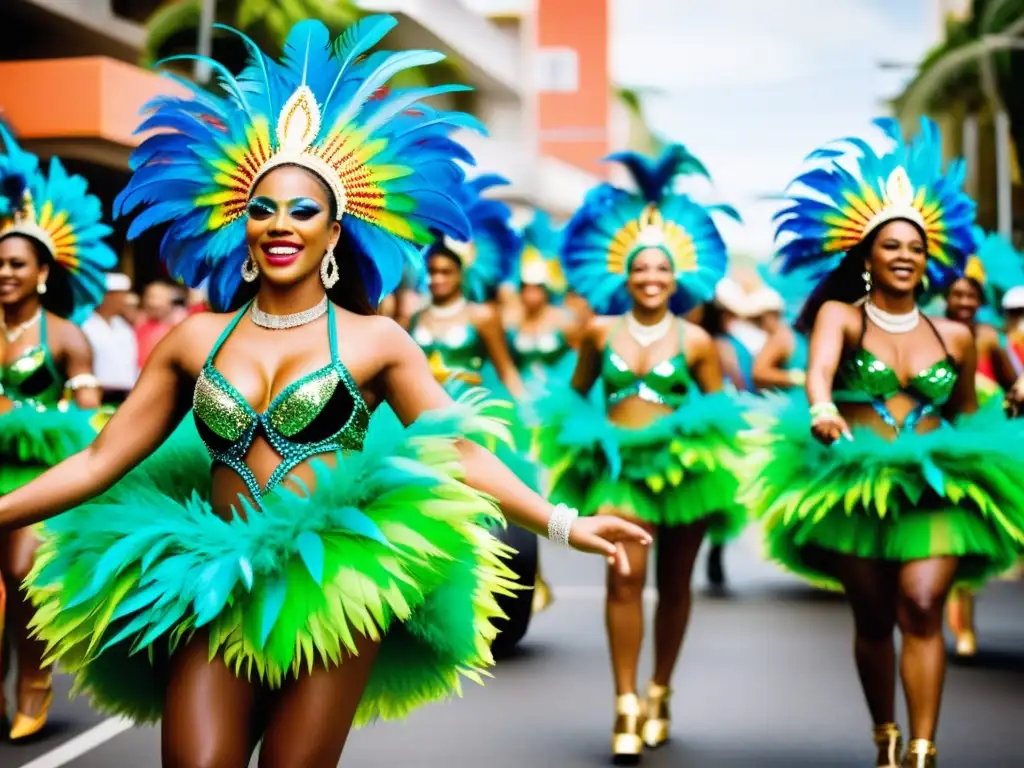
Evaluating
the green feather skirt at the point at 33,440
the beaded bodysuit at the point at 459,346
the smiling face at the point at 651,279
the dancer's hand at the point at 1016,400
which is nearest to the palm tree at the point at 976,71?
the beaded bodysuit at the point at 459,346

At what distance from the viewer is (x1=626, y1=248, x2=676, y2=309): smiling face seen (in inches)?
307

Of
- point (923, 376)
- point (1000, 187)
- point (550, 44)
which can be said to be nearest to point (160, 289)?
point (923, 376)

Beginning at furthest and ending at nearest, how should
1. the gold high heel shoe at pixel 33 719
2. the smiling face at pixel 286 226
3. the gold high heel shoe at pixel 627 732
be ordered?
the gold high heel shoe at pixel 33 719 < the gold high heel shoe at pixel 627 732 < the smiling face at pixel 286 226

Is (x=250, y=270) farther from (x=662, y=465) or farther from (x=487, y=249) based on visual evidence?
(x=487, y=249)

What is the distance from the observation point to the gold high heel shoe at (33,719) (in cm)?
723

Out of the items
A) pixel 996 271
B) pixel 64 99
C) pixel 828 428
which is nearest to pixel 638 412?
pixel 828 428

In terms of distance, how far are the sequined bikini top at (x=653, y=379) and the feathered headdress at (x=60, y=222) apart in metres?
2.28

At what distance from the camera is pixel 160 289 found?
16.9m

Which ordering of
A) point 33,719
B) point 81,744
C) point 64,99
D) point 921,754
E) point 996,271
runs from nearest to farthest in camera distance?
1. point 921,754
2. point 81,744
3. point 33,719
4. point 996,271
5. point 64,99

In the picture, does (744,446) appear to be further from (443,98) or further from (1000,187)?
(443,98)

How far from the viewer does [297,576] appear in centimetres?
414

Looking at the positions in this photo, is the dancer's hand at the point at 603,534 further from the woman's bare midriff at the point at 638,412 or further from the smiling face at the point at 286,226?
the woman's bare midriff at the point at 638,412

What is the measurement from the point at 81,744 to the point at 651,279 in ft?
10.3

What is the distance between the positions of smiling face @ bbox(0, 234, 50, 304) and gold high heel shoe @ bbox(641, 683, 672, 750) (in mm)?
3183
